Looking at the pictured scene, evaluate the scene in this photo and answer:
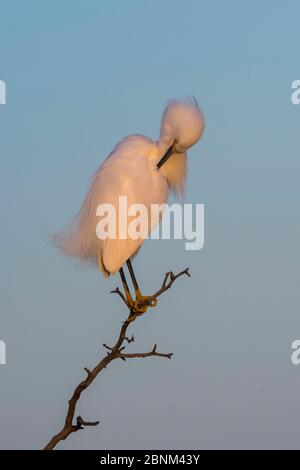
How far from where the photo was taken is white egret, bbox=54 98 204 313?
25.0 feet

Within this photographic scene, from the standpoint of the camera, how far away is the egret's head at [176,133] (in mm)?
7922

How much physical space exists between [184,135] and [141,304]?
4.98 ft

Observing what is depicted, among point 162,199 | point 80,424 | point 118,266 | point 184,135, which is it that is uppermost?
point 184,135

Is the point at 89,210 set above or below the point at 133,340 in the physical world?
above

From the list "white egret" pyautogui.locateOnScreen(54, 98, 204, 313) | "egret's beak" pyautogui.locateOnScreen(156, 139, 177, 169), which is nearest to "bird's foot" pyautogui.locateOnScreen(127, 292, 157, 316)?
"white egret" pyautogui.locateOnScreen(54, 98, 204, 313)

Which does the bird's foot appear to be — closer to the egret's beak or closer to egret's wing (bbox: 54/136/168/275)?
egret's wing (bbox: 54/136/168/275)

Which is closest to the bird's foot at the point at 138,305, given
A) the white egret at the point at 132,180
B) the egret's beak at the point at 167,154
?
the white egret at the point at 132,180

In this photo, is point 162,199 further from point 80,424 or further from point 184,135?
point 80,424

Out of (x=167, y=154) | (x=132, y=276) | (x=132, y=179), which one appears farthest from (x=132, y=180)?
(x=132, y=276)

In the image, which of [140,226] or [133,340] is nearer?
[133,340]

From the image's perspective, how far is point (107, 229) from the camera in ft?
Answer: 25.2

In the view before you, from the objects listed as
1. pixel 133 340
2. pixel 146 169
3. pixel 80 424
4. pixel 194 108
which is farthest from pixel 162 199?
pixel 80 424

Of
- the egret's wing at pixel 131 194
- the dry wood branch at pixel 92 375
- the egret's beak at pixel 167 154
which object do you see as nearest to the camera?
the dry wood branch at pixel 92 375

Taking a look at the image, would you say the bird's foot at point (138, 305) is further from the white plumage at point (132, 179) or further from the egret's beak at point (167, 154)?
the egret's beak at point (167, 154)
